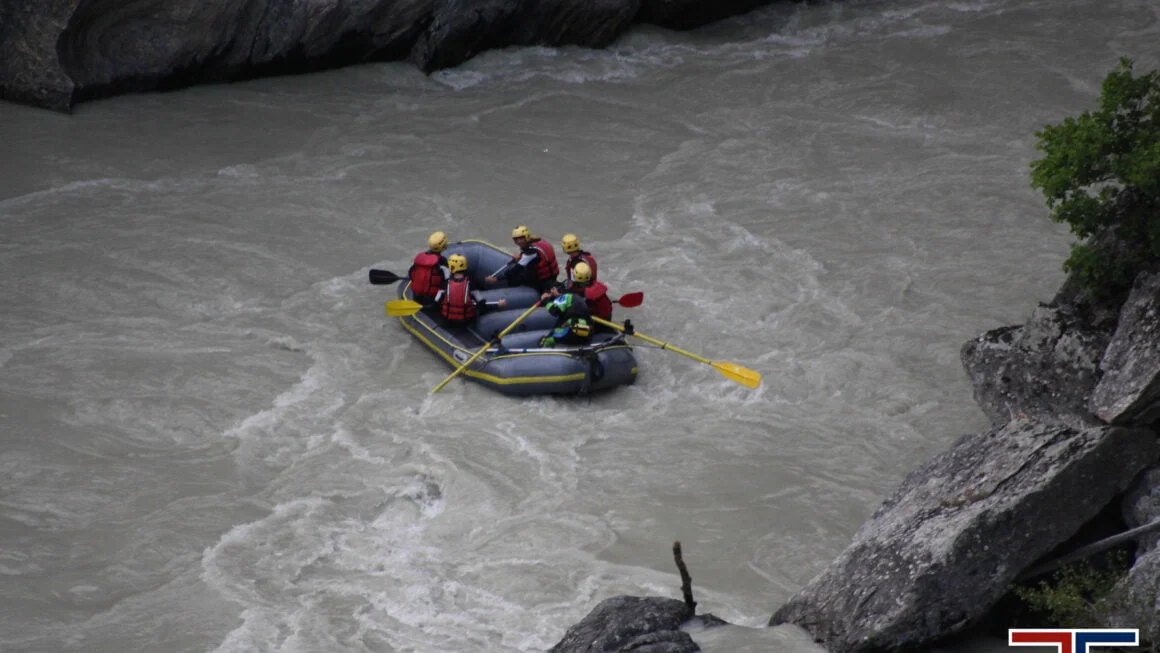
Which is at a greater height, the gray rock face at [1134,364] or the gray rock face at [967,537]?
the gray rock face at [1134,364]

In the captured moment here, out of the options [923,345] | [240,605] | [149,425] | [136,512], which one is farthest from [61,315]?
[923,345]

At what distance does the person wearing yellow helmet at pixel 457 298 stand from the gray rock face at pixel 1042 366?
14.2ft

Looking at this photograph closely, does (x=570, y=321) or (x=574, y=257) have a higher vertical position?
(x=574, y=257)

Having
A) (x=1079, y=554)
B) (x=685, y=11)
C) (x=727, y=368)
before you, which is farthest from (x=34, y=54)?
(x=1079, y=554)

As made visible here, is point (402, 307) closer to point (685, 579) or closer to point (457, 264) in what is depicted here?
point (457, 264)

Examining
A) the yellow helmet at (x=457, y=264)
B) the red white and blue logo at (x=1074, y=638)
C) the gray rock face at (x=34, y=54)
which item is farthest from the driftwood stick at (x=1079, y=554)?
the gray rock face at (x=34, y=54)

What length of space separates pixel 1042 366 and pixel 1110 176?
1.43m

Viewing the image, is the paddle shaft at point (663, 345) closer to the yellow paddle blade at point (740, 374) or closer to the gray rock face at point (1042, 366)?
the yellow paddle blade at point (740, 374)

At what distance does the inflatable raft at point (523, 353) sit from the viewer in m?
10.5

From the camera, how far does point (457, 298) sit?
1111 cm

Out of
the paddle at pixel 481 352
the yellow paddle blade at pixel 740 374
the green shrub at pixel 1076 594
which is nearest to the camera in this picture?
the green shrub at pixel 1076 594

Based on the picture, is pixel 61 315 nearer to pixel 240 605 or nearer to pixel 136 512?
pixel 136 512

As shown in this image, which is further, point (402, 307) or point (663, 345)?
point (402, 307)

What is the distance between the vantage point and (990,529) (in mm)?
6656
